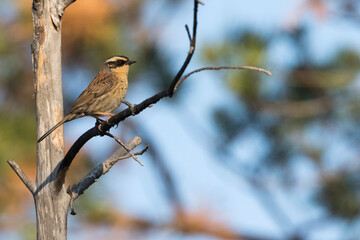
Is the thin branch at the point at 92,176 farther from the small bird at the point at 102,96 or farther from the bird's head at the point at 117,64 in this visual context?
the bird's head at the point at 117,64

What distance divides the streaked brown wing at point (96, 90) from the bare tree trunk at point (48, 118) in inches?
53.7

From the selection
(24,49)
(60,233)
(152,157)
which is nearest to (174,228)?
(152,157)

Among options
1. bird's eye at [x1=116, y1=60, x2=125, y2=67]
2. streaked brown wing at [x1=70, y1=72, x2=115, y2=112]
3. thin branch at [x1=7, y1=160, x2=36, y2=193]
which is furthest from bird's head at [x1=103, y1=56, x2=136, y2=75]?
thin branch at [x1=7, y1=160, x2=36, y2=193]

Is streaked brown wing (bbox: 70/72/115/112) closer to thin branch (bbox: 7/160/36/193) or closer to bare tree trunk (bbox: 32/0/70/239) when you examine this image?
bare tree trunk (bbox: 32/0/70/239)

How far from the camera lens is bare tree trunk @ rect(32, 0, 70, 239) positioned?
12.3 feet

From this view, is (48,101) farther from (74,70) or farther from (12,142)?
(74,70)

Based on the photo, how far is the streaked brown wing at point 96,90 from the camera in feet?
18.2

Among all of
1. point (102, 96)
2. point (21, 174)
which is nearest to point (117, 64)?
point (102, 96)

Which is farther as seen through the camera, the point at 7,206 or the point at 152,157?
the point at 152,157

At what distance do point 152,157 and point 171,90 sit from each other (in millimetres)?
5944

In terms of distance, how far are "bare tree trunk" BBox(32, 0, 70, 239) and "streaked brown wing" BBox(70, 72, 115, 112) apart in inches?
53.7

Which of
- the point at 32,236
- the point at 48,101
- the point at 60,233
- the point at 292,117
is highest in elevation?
the point at 292,117

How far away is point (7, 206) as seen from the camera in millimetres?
7859

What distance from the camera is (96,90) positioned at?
18.9 feet
